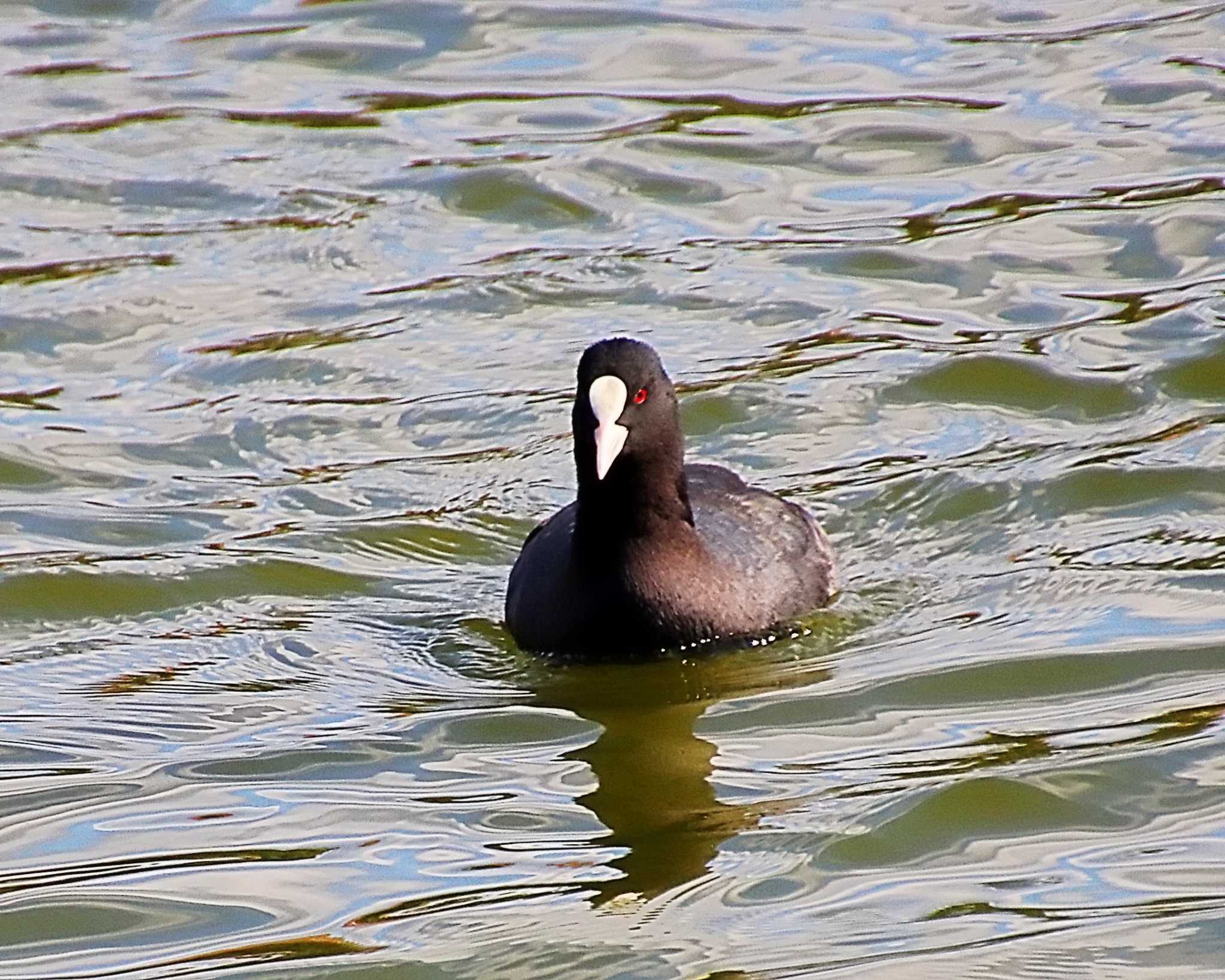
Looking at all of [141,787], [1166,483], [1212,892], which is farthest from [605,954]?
[1166,483]

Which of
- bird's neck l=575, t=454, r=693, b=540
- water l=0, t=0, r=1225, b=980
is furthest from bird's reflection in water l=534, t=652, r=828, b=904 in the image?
bird's neck l=575, t=454, r=693, b=540

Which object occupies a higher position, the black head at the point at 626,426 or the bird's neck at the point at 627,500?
the black head at the point at 626,426

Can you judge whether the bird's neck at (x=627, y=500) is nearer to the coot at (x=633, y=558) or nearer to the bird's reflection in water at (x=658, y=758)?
the coot at (x=633, y=558)

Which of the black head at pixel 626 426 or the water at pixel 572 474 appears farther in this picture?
the black head at pixel 626 426

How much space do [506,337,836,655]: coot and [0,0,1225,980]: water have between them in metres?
0.13

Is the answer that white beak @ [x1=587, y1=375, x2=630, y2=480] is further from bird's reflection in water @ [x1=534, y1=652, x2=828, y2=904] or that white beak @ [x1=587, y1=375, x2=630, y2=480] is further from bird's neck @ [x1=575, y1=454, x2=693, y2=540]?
bird's reflection in water @ [x1=534, y1=652, x2=828, y2=904]

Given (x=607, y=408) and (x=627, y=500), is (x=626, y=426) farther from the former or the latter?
(x=627, y=500)

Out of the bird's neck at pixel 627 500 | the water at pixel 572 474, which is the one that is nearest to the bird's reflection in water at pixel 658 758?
the water at pixel 572 474

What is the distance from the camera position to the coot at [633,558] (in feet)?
20.4

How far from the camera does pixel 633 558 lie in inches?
253

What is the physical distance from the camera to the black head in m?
6.16

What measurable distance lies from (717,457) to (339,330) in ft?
5.92

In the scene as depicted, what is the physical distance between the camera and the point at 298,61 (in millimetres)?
12984

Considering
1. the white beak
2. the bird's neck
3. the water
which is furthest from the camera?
the bird's neck
